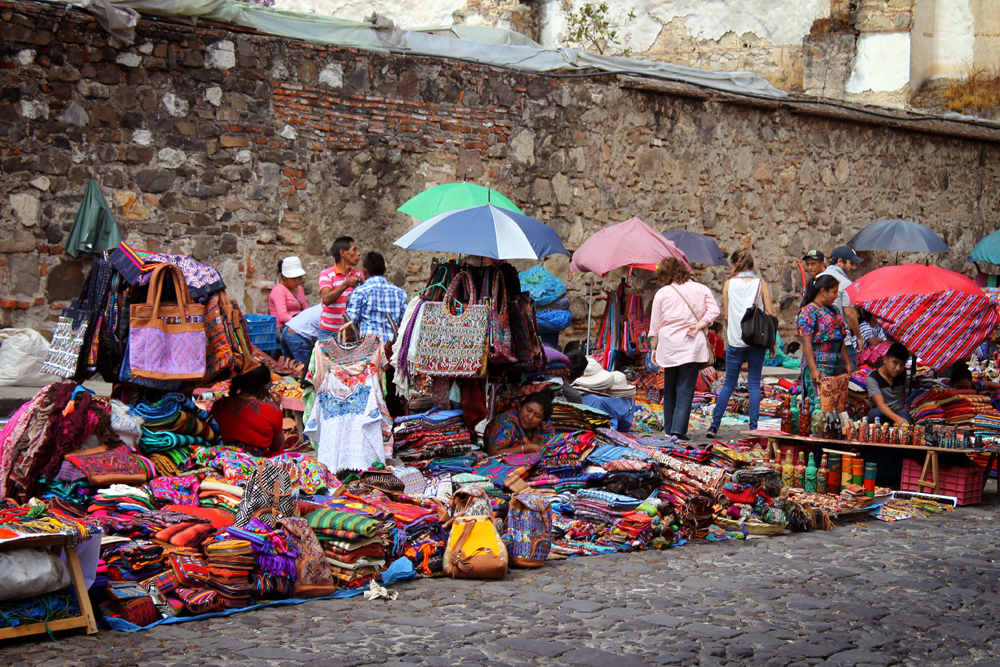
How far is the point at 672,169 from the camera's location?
13.7 meters

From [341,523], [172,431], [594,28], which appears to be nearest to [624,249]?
[172,431]

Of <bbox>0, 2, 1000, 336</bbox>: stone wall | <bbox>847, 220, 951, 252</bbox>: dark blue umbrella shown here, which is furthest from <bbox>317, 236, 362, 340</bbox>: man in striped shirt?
<bbox>847, 220, 951, 252</bbox>: dark blue umbrella

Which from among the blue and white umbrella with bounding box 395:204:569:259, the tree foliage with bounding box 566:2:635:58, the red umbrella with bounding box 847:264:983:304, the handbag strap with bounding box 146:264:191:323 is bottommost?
the handbag strap with bounding box 146:264:191:323

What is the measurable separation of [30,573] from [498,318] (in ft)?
14.6

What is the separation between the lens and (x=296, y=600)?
16.1 feet

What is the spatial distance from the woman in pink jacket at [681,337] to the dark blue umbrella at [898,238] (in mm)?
6507

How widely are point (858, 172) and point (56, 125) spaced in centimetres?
1140

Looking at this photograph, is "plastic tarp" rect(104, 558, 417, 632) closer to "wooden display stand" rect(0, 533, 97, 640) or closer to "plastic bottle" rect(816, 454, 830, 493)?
"wooden display stand" rect(0, 533, 97, 640)

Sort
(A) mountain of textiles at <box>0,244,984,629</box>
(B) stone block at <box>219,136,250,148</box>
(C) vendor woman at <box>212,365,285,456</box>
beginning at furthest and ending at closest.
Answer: (B) stone block at <box>219,136,250,148</box>
(C) vendor woman at <box>212,365,285,456</box>
(A) mountain of textiles at <box>0,244,984,629</box>

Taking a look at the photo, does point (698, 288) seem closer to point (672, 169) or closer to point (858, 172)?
point (672, 169)

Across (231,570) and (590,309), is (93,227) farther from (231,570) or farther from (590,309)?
(231,570)

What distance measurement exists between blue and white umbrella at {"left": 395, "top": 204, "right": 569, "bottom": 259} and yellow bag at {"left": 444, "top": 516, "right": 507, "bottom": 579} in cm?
263

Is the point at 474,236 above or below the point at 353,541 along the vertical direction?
above

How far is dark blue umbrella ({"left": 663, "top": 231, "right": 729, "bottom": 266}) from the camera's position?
1304 cm
